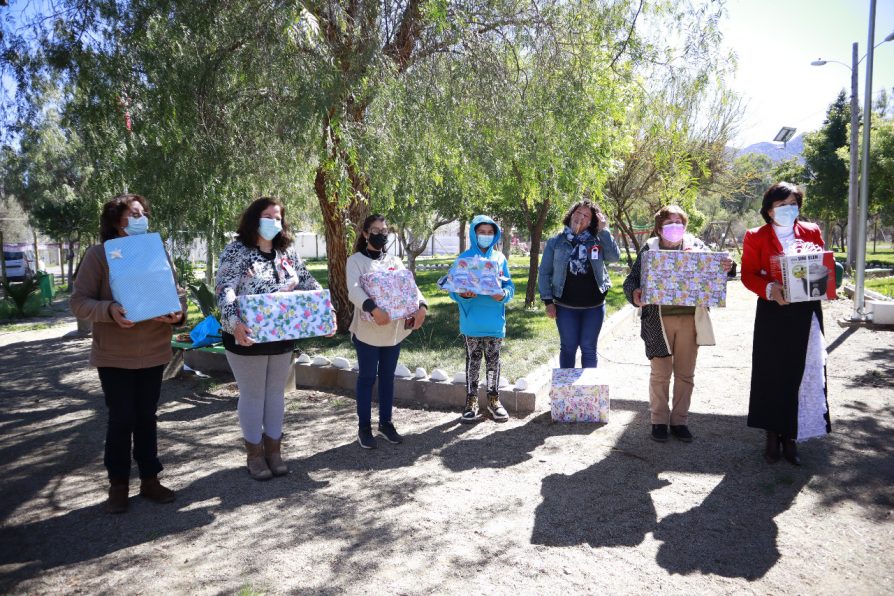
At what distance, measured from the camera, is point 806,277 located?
4.24 meters

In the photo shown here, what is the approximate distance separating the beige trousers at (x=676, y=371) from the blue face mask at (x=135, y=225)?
12.7 feet

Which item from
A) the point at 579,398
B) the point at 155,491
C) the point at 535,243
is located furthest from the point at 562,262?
the point at 535,243

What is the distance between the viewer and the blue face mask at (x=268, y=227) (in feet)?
13.7

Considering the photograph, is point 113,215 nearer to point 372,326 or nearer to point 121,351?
point 121,351

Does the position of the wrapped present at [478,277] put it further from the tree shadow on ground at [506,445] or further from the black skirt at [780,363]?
the black skirt at [780,363]

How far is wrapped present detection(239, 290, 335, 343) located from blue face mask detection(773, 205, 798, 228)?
10.7ft

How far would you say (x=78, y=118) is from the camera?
6.29 m

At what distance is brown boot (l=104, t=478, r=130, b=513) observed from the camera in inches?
153

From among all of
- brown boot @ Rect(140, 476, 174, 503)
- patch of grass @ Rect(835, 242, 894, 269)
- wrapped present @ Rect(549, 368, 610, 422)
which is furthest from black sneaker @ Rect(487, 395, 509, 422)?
patch of grass @ Rect(835, 242, 894, 269)

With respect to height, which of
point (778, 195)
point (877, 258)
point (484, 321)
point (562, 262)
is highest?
point (778, 195)

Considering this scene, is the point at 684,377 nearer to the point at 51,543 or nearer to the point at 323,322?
the point at 323,322

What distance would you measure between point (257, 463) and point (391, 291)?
159 cm

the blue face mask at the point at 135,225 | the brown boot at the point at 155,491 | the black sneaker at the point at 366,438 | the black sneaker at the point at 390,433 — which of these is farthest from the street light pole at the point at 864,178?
the blue face mask at the point at 135,225

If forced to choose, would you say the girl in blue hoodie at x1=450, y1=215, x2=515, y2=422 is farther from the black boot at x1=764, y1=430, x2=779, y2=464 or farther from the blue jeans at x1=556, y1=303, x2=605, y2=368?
the black boot at x1=764, y1=430, x2=779, y2=464
